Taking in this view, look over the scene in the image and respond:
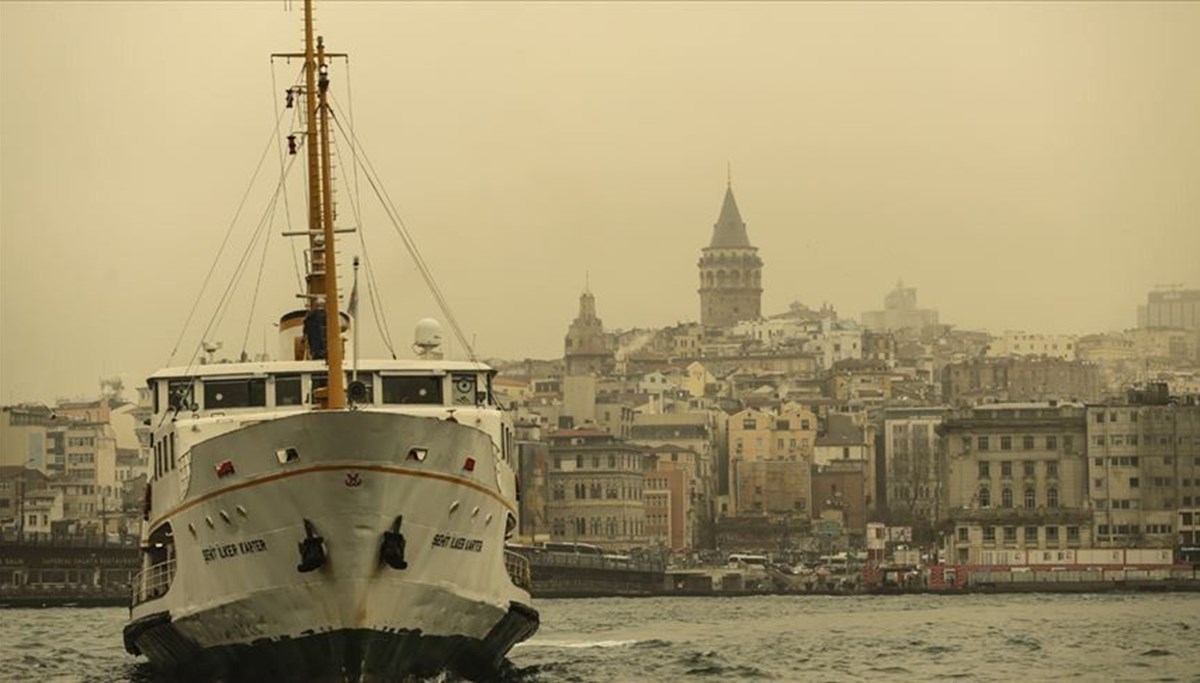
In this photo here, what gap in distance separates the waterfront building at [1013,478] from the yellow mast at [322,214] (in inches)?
3847

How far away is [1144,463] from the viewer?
153250 mm

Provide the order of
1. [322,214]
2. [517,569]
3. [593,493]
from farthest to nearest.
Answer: [593,493]
[517,569]
[322,214]

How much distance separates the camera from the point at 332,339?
43.5 meters

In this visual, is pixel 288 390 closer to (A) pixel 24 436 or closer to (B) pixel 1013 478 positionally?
(B) pixel 1013 478

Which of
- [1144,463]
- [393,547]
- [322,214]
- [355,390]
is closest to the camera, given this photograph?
[393,547]

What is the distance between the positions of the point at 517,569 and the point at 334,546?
368 inches

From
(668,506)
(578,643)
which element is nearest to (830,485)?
(668,506)

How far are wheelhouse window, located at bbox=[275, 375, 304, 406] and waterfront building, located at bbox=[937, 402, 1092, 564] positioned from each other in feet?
337

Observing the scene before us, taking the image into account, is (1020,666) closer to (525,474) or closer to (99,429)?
(525,474)

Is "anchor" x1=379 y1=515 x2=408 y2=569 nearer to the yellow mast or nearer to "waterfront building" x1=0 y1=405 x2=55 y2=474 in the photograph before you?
the yellow mast

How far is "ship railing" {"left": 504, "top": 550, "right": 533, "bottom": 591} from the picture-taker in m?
50.2

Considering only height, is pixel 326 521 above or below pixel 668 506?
below

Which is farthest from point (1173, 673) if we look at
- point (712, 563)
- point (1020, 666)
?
point (712, 563)

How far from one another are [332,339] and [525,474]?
127 metres
